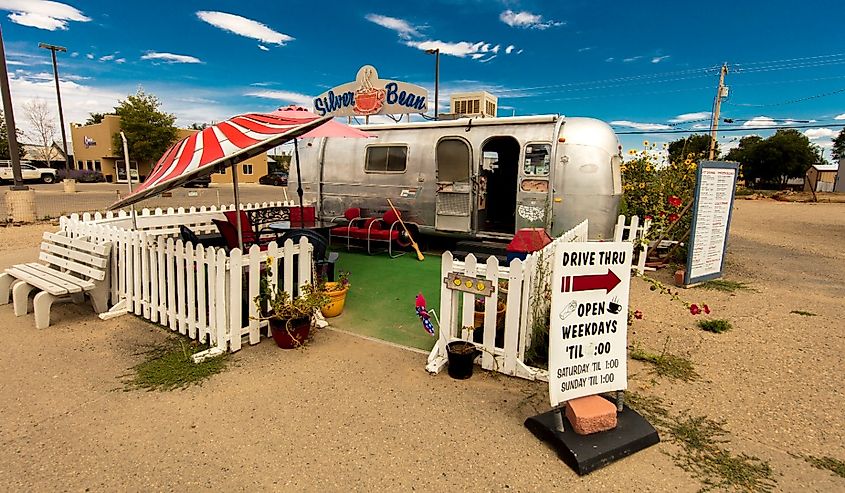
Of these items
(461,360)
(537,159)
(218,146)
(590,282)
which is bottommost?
(461,360)

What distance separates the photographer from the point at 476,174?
847cm

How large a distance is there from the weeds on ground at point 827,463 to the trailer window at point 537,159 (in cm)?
563

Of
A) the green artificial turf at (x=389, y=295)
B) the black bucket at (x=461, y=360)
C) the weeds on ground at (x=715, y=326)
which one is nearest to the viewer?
the black bucket at (x=461, y=360)

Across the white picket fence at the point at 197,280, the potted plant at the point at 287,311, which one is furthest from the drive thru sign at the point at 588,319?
the white picket fence at the point at 197,280

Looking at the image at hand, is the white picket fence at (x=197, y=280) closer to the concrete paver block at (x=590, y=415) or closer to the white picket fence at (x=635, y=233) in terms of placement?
the concrete paver block at (x=590, y=415)

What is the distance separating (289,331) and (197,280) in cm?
102

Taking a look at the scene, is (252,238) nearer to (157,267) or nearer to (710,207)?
(157,267)

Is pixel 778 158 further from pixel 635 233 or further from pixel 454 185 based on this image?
pixel 454 185

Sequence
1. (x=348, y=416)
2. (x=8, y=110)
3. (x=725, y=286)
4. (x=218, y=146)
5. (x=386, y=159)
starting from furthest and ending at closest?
1. (x=8, y=110)
2. (x=386, y=159)
3. (x=725, y=286)
4. (x=218, y=146)
5. (x=348, y=416)

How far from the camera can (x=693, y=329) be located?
16.9 feet

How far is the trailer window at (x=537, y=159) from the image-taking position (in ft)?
25.6

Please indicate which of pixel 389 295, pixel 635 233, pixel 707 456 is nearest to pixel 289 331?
pixel 389 295

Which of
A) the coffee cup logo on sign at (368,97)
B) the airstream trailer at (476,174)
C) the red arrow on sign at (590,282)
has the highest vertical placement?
the coffee cup logo on sign at (368,97)

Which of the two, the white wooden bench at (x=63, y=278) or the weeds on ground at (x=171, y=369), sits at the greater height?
the white wooden bench at (x=63, y=278)
